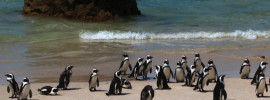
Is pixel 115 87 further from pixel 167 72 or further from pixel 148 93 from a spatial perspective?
pixel 167 72

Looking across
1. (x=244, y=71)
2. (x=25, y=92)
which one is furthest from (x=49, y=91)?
(x=244, y=71)

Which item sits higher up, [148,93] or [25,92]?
[148,93]

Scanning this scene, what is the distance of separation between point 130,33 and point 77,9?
3.65 m

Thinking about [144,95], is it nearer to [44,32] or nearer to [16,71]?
[16,71]

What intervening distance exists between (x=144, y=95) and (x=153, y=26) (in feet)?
39.6

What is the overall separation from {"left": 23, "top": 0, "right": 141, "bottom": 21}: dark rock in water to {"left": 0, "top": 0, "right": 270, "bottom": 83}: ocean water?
1.10ft

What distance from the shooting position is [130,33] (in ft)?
56.6

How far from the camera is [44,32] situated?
714 inches

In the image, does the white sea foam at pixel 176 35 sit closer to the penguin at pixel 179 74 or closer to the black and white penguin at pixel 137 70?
the black and white penguin at pixel 137 70

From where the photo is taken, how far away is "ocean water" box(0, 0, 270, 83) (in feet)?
44.3

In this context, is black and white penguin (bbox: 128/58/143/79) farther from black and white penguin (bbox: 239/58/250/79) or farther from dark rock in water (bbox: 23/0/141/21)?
dark rock in water (bbox: 23/0/141/21)

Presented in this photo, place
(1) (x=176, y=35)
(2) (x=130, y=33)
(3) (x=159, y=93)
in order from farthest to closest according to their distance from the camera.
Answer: (2) (x=130, y=33)
(1) (x=176, y=35)
(3) (x=159, y=93)

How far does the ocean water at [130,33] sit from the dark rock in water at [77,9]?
0.34 meters

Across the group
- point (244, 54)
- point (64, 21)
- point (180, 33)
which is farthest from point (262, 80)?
point (64, 21)
